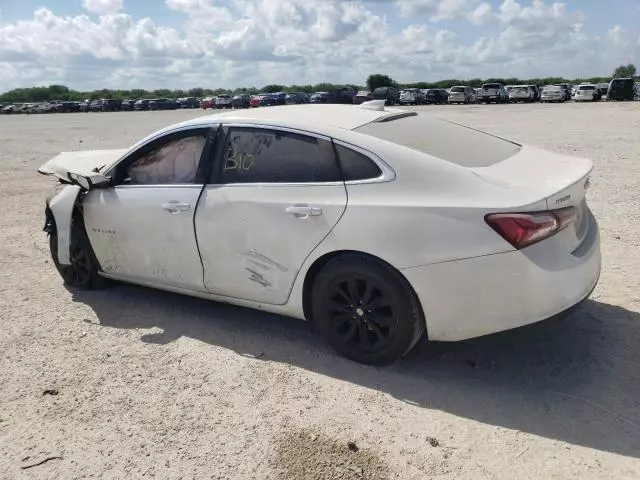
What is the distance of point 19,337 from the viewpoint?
4312 mm

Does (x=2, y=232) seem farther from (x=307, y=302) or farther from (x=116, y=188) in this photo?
(x=307, y=302)

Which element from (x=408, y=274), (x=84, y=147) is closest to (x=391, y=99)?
(x=84, y=147)

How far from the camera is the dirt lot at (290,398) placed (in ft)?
9.18

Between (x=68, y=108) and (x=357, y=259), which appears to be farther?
(x=68, y=108)

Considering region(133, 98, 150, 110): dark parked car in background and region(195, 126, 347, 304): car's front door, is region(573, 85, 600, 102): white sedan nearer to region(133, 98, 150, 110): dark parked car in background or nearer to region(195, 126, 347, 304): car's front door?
region(195, 126, 347, 304): car's front door

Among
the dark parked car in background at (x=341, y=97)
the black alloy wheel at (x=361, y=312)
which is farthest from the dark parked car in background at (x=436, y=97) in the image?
the black alloy wheel at (x=361, y=312)

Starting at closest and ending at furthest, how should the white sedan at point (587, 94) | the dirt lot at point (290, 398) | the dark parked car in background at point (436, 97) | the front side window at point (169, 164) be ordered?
the dirt lot at point (290, 398) < the front side window at point (169, 164) < the white sedan at point (587, 94) < the dark parked car in background at point (436, 97)

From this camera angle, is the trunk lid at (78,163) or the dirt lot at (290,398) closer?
the dirt lot at (290,398)

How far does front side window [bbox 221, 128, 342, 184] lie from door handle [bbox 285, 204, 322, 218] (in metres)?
0.19

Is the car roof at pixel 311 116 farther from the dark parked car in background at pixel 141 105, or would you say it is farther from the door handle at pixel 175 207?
the dark parked car in background at pixel 141 105

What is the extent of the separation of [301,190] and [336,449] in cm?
159

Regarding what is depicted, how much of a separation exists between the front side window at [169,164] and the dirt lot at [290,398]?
3.57 ft

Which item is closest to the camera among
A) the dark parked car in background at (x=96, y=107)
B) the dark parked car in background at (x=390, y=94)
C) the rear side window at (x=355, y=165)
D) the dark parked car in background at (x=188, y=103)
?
the rear side window at (x=355, y=165)

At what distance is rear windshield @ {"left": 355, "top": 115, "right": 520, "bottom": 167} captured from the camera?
3605 millimetres
